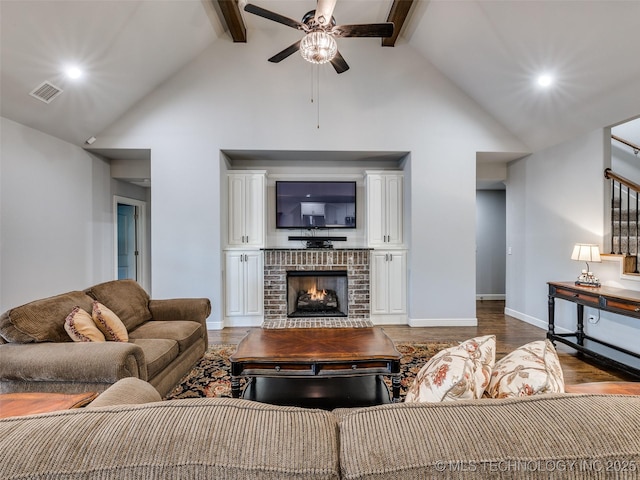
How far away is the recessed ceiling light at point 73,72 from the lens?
3.03 m

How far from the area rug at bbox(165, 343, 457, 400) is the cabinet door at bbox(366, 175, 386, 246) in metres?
1.60

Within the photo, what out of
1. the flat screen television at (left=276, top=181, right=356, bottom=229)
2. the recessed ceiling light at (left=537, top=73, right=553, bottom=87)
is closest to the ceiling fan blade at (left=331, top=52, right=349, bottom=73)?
the flat screen television at (left=276, top=181, right=356, bottom=229)

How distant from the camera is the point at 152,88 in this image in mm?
3992

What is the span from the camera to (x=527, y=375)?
3.37ft

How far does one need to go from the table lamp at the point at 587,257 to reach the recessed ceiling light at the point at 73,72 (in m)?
5.67

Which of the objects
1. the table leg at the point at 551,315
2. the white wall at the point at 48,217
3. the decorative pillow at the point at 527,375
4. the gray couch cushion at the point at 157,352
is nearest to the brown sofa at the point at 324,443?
the decorative pillow at the point at 527,375

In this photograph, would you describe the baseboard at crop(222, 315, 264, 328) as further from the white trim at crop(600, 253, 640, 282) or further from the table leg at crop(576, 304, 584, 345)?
the white trim at crop(600, 253, 640, 282)

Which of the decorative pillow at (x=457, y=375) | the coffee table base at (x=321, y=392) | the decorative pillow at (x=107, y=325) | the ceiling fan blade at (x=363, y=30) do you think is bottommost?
the coffee table base at (x=321, y=392)

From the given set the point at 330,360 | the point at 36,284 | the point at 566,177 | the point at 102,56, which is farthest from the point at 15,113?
the point at 566,177

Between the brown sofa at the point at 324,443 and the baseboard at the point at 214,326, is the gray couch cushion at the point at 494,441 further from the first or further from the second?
the baseboard at the point at 214,326

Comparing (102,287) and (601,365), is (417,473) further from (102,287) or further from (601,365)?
(601,365)

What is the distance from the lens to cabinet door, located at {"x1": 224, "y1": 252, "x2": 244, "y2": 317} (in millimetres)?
4301

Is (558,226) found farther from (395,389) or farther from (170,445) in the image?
(170,445)

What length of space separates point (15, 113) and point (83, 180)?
3.81 feet
